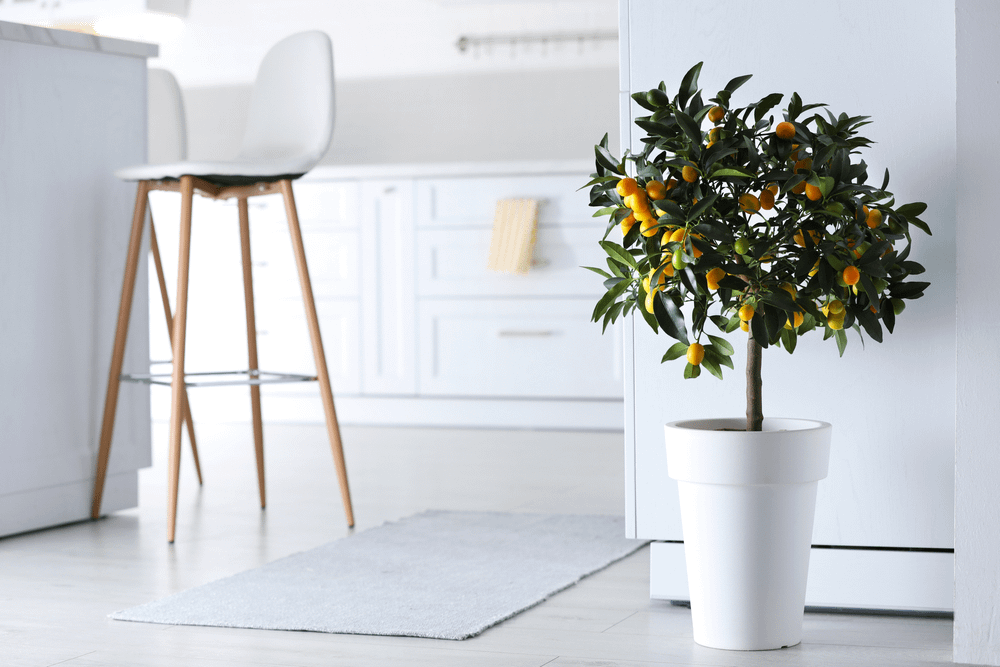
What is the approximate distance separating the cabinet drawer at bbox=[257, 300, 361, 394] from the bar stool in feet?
5.34

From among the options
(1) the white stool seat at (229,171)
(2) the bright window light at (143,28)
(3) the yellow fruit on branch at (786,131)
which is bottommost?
(3) the yellow fruit on branch at (786,131)

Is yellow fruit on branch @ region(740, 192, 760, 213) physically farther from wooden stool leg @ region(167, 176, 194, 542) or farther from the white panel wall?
wooden stool leg @ region(167, 176, 194, 542)

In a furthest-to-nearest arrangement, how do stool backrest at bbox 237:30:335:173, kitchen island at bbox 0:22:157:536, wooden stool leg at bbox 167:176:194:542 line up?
1. stool backrest at bbox 237:30:335:173
2. kitchen island at bbox 0:22:157:536
3. wooden stool leg at bbox 167:176:194:542

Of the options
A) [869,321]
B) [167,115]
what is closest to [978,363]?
[869,321]

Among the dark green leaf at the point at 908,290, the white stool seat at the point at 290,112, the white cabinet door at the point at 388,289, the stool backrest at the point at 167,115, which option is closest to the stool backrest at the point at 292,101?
the white stool seat at the point at 290,112

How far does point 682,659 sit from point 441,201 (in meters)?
3.06

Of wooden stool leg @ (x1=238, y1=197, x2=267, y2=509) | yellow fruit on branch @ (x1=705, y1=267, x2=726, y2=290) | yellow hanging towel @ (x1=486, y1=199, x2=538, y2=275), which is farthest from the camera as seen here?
yellow hanging towel @ (x1=486, y1=199, x2=538, y2=275)

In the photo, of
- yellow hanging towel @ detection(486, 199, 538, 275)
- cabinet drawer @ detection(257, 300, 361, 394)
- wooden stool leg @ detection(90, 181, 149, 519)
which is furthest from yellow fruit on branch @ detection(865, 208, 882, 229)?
cabinet drawer @ detection(257, 300, 361, 394)

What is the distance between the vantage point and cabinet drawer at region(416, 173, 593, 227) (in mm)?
4266

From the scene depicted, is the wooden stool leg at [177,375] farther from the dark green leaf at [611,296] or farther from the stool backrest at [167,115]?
the dark green leaf at [611,296]

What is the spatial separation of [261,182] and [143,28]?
9.69 ft

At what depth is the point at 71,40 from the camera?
2.62 m

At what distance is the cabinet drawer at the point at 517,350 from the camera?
426 cm

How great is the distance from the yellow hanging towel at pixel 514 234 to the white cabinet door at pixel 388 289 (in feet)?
1.17
